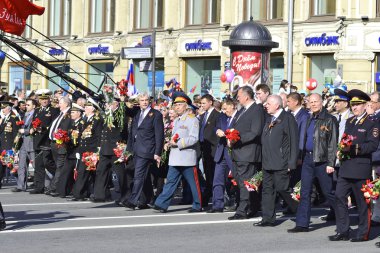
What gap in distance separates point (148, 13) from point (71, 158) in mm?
24725

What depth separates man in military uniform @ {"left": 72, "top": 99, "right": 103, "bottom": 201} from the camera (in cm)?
2003

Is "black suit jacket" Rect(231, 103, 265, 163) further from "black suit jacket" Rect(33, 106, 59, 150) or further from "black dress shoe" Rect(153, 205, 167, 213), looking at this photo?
"black suit jacket" Rect(33, 106, 59, 150)

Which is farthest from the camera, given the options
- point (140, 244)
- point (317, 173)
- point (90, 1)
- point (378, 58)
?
point (90, 1)

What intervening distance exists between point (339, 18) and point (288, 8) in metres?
1.87

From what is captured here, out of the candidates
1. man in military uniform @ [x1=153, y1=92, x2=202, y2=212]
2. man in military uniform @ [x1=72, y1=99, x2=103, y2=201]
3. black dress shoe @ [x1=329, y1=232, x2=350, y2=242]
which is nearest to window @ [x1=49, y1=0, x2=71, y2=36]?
man in military uniform @ [x1=72, y1=99, x2=103, y2=201]

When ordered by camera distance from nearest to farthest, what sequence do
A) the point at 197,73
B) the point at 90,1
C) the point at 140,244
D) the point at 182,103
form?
the point at 140,244, the point at 182,103, the point at 197,73, the point at 90,1

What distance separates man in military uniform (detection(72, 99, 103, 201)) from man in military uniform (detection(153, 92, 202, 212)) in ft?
9.08

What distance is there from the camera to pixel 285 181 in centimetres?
1524

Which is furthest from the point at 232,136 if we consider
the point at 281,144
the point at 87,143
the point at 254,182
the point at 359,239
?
the point at 87,143

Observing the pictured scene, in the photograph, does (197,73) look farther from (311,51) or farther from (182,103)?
(182,103)

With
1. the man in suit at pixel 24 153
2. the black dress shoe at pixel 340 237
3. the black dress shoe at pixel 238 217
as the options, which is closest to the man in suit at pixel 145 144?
the black dress shoe at pixel 238 217

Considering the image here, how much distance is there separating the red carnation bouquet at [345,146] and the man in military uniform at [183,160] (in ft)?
13.6

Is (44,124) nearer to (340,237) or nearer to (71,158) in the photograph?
(71,158)

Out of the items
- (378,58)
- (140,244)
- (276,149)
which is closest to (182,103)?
(276,149)
